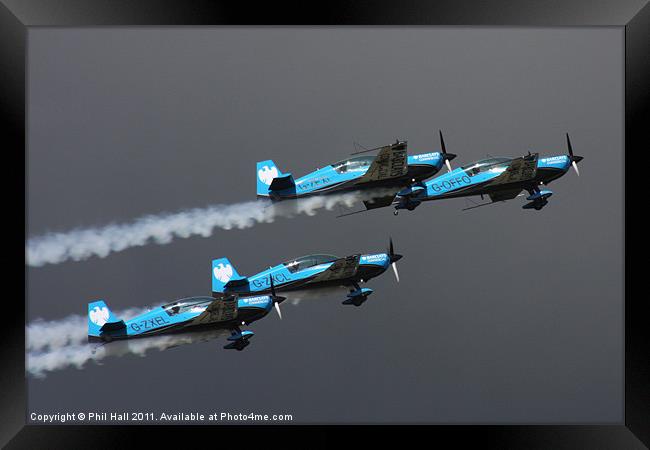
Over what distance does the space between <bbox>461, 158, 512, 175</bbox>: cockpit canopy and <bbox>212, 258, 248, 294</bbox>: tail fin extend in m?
4.61

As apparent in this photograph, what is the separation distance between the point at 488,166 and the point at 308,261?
3.73 metres

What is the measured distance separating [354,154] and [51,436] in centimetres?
728

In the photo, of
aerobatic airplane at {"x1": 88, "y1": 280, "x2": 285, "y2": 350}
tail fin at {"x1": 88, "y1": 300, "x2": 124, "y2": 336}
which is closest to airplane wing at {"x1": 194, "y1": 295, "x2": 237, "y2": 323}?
aerobatic airplane at {"x1": 88, "y1": 280, "x2": 285, "y2": 350}

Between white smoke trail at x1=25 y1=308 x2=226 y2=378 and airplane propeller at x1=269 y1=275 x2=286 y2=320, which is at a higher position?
airplane propeller at x1=269 y1=275 x2=286 y2=320

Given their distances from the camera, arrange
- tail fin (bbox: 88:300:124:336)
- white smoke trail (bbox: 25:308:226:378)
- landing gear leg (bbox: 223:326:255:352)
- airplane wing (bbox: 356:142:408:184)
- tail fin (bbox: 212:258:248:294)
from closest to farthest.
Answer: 1. white smoke trail (bbox: 25:308:226:378)
2. airplane wing (bbox: 356:142:408:184)
3. tail fin (bbox: 88:300:124:336)
4. landing gear leg (bbox: 223:326:255:352)
5. tail fin (bbox: 212:258:248:294)

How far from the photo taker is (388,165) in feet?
74.3

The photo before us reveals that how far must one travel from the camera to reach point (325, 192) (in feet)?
74.7

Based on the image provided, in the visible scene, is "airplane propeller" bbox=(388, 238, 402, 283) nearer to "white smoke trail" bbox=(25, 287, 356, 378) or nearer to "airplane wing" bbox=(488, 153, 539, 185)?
"white smoke trail" bbox=(25, 287, 356, 378)

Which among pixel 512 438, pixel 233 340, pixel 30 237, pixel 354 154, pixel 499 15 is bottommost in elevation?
pixel 512 438

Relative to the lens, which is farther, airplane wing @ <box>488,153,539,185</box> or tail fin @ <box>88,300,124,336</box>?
airplane wing @ <box>488,153,539,185</box>

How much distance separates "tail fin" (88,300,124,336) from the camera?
22.6m

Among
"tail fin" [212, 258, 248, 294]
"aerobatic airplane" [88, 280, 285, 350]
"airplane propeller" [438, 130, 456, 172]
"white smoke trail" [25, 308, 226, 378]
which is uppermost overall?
"airplane propeller" [438, 130, 456, 172]

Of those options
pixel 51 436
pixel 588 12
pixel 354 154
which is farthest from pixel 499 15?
pixel 51 436

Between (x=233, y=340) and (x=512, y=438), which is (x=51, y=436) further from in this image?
(x=512, y=438)
